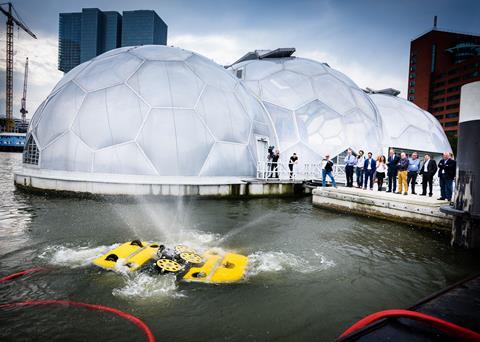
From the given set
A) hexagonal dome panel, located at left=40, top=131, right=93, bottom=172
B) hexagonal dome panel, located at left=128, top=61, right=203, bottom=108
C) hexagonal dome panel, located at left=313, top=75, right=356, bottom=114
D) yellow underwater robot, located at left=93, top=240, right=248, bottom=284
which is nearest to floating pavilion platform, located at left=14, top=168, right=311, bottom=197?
hexagonal dome panel, located at left=40, top=131, right=93, bottom=172

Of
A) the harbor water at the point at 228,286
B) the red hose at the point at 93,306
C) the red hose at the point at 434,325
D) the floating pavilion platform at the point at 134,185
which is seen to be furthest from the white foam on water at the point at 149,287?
the floating pavilion platform at the point at 134,185

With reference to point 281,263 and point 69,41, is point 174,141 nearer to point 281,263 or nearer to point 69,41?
point 281,263

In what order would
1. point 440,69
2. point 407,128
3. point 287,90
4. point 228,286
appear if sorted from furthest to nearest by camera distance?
point 440,69 < point 407,128 < point 287,90 < point 228,286

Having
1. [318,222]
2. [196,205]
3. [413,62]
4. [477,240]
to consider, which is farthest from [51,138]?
[413,62]

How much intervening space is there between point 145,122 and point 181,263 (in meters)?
7.92

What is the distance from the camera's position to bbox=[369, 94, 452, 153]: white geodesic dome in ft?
76.2

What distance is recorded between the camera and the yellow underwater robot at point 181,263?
4297mm

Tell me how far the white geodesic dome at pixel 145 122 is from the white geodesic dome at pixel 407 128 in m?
14.5

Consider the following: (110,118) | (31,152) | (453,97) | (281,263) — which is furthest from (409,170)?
(453,97)

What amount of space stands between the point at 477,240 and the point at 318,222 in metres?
3.56

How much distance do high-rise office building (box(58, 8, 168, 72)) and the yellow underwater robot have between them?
199 metres

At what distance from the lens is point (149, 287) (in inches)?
158

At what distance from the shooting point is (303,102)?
17.6 meters

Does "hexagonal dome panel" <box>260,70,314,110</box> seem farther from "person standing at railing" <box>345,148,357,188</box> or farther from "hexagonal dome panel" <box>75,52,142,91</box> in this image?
"hexagonal dome panel" <box>75,52,142,91</box>
